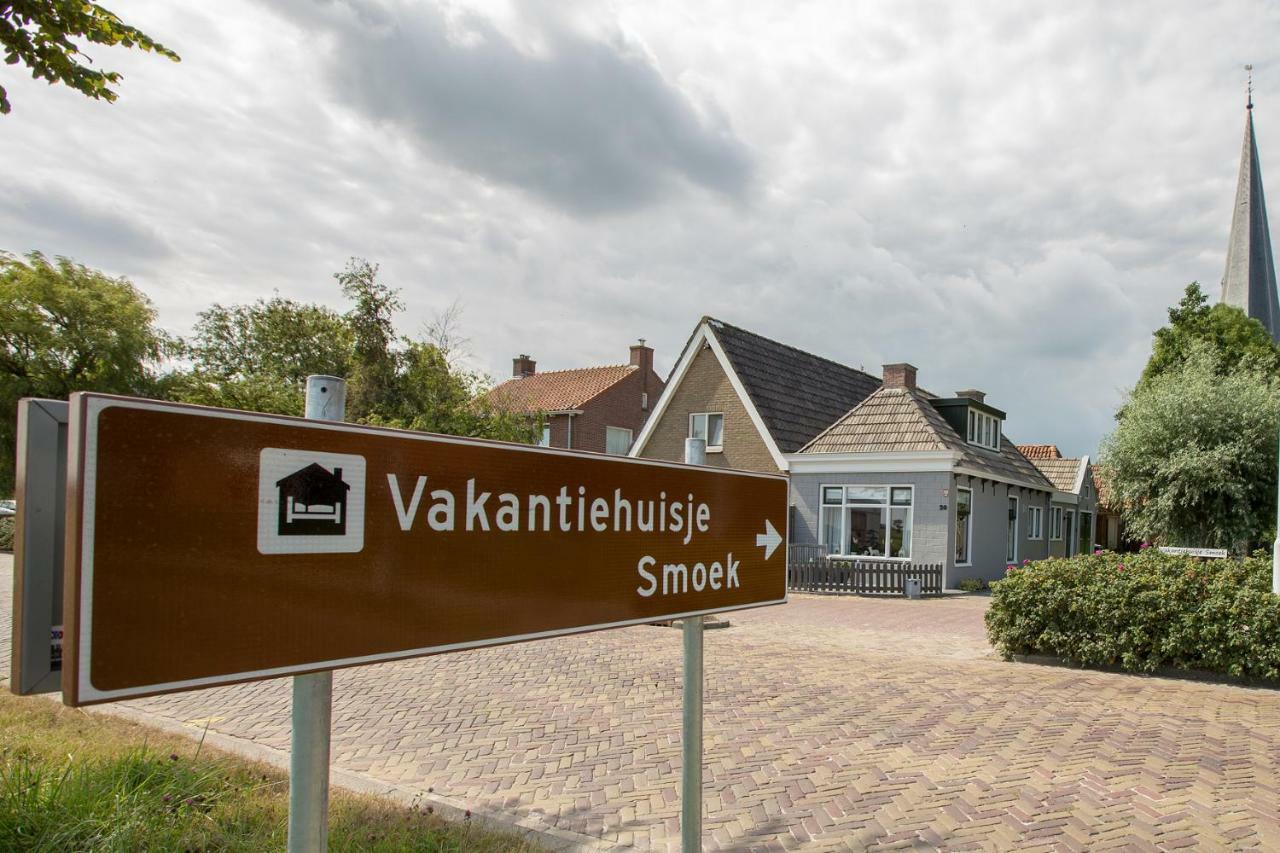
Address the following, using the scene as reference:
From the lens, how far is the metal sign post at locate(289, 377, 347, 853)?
68.7 inches

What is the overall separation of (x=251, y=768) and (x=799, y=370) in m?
24.5

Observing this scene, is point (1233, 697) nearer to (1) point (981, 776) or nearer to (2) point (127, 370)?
(1) point (981, 776)

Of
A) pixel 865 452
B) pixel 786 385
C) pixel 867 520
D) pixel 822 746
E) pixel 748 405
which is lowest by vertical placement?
pixel 822 746

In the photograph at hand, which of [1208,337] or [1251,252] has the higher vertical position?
[1251,252]

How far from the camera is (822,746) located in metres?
6.41

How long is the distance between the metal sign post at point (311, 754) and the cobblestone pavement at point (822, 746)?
3.21m

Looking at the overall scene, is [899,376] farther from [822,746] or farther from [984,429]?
[822,746]

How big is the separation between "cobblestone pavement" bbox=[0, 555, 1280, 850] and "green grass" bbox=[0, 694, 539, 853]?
2.38 ft

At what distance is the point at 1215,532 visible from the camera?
69.1 feet

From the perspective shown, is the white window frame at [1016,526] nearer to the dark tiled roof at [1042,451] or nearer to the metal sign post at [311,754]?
the dark tiled roof at [1042,451]

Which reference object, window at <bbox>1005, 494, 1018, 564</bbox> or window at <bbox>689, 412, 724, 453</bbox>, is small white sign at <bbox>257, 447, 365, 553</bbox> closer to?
window at <bbox>689, 412, 724, 453</bbox>

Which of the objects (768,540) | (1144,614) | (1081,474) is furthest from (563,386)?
(768,540)

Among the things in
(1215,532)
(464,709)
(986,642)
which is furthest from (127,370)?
(1215,532)

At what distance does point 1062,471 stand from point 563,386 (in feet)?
70.9
